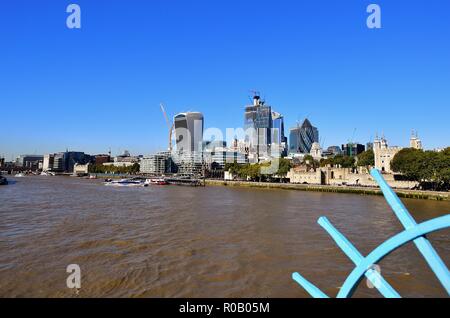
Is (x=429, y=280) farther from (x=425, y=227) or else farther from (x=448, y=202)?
(x=448, y=202)

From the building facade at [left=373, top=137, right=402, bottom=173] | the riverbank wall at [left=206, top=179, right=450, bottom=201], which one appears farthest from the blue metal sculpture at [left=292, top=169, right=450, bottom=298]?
the building facade at [left=373, top=137, right=402, bottom=173]

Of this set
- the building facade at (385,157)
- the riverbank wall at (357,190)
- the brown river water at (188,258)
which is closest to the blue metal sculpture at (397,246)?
the brown river water at (188,258)

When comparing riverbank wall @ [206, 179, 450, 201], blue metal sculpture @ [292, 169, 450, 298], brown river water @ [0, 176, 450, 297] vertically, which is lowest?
riverbank wall @ [206, 179, 450, 201]

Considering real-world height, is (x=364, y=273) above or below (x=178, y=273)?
above

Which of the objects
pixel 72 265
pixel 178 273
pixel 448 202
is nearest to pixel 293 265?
pixel 178 273

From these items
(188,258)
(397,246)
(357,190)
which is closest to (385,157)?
(357,190)

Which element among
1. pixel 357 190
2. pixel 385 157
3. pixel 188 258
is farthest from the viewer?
pixel 385 157

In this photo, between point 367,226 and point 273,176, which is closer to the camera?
point 367,226

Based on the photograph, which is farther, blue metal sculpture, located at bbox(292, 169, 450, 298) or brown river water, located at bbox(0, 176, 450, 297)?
brown river water, located at bbox(0, 176, 450, 297)

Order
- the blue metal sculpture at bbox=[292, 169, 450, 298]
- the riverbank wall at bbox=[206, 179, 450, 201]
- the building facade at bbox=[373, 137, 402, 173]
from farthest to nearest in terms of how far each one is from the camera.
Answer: the building facade at bbox=[373, 137, 402, 173]
the riverbank wall at bbox=[206, 179, 450, 201]
the blue metal sculpture at bbox=[292, 169, 450, 298]

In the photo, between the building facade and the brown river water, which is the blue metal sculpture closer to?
the brown river water

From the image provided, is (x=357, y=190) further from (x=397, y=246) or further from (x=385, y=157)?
(x=397, y=246)
